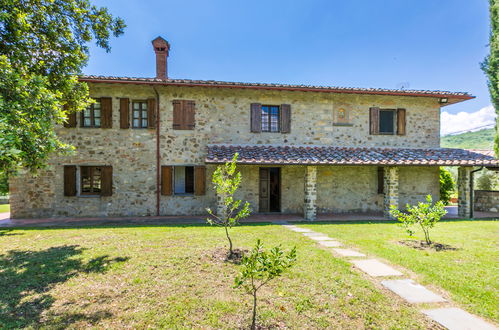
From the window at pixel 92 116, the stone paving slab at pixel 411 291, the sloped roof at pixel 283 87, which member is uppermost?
the sloped roof at pixel 283 87

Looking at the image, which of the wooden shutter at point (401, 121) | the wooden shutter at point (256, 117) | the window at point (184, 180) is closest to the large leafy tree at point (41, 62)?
the window at point (184, 180)

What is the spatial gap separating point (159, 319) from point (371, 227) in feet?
24.7

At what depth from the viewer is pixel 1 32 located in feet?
18.6

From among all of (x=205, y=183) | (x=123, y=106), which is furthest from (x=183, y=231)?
(x=123, y=106)

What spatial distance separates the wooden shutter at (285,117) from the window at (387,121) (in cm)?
466

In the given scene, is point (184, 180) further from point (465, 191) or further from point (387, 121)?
point (465, 191)

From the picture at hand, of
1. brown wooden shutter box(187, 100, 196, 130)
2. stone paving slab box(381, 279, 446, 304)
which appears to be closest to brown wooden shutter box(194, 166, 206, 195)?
brown wooden shutter box(187, 100, 196, 130)

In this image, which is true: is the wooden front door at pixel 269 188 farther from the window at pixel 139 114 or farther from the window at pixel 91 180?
the window at pixel 91 180

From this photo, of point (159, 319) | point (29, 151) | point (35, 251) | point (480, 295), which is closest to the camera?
point (159, 319)

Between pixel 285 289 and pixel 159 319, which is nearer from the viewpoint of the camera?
pixel 159 319

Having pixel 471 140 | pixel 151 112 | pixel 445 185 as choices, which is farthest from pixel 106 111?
pixel 471 140

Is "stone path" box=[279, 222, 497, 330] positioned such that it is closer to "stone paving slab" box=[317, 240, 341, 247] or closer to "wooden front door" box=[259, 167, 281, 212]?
"stone paving slab" box=[317, 240, 341, 247]

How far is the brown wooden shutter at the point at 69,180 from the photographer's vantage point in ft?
32.8

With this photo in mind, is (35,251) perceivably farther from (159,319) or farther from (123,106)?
(123,106)
